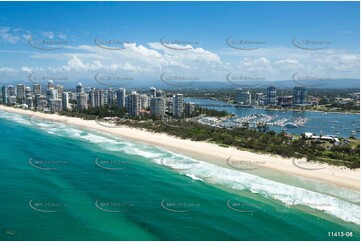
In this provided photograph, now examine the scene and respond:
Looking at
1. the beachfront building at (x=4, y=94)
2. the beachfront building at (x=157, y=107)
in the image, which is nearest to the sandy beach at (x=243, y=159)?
the beachfront building at (x=157, y=107)

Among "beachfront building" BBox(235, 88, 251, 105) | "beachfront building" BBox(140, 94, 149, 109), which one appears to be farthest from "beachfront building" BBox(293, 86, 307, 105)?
"beachfront building" BBox(140, 94, 149, 109)

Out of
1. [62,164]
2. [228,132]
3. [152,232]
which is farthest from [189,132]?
[152,232]

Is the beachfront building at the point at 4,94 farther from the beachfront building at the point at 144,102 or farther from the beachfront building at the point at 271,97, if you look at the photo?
the beachfront building at the point at 271,97

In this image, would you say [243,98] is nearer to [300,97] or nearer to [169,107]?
[300,97]

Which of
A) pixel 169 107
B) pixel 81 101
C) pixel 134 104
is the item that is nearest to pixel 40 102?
pixel 81 101

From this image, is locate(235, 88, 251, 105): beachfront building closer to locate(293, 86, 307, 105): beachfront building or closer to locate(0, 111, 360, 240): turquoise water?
locate(293, 86, 307, 105): beachfront building
